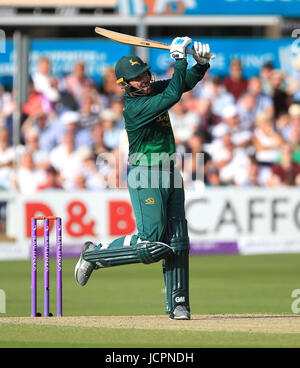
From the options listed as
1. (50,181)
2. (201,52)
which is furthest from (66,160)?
(201,52)

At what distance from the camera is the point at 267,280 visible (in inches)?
525

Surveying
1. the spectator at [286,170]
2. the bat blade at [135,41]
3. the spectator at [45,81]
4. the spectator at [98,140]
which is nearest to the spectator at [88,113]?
the spectator at [98,140]

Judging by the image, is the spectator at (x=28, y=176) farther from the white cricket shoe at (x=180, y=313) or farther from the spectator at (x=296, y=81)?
the white cricket shoe at (x=180, y=313)

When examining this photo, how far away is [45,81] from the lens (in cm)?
1852

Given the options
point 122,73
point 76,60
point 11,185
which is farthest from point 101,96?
point 122,73

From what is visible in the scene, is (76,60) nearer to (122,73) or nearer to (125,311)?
(125,311)

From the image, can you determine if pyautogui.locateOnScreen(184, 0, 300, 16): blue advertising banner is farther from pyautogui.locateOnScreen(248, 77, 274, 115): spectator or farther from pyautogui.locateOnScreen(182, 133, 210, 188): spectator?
pyautogui.locateOnScreen(182, 133, 210, 188): spectator

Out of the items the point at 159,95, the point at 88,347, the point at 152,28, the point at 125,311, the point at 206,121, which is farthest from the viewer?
the point at 152,28

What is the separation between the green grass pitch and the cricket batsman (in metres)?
0.67

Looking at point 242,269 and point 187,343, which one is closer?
point 187,343

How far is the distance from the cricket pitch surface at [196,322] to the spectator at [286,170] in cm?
796

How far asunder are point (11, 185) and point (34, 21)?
3.58m

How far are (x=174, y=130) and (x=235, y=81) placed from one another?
6.43 feet

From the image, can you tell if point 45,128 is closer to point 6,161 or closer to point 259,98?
point 6,161
